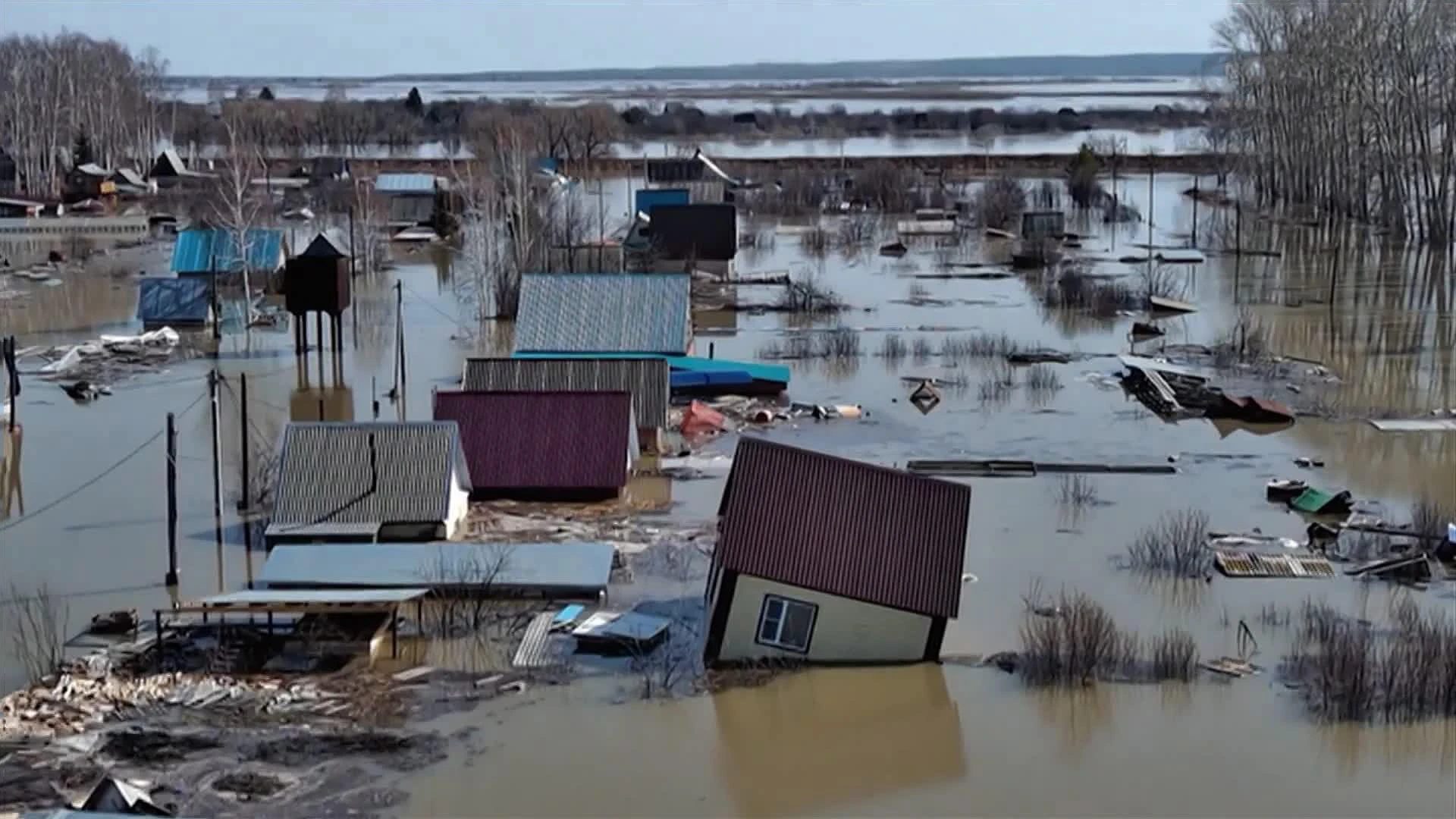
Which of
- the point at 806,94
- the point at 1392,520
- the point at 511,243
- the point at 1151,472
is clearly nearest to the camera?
the point at 1392,520

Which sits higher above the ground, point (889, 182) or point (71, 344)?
point (889, 182)

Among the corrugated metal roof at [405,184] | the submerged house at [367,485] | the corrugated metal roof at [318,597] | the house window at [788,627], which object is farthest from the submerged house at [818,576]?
the corrugated metal roof at [405,184]

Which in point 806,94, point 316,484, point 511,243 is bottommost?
point 316,484

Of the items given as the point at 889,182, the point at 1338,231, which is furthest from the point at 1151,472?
the point at 889,182

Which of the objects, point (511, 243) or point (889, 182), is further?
point (889, 182)

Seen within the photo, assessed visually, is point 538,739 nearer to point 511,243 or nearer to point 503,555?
point 503,555

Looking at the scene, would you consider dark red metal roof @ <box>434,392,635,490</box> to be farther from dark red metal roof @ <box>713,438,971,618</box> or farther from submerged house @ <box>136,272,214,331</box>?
submerged house @ <box>136,272,214,331</box>

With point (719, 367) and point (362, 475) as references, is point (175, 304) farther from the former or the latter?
point (362, 475)
